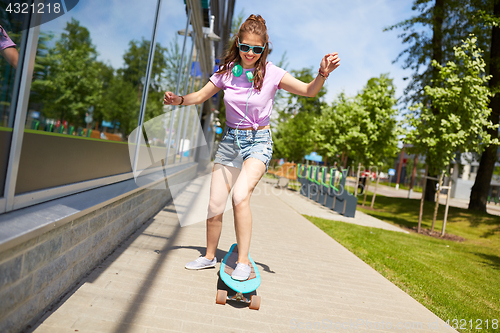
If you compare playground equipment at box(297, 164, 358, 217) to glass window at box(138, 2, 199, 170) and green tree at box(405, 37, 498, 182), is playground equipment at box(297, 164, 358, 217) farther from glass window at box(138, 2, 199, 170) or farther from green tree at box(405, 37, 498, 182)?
glass window at box(138, 2, 199, 170)

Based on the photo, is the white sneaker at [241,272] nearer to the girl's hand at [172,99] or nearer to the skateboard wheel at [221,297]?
the skateboard wheel at [221,297]

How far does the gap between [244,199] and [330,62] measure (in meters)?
1.26

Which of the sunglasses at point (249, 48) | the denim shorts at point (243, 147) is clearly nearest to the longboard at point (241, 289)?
the denim shorts at point (243, 147)

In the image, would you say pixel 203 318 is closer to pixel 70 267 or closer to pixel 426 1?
pixel 70 267

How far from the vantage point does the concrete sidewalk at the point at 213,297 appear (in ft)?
8.47

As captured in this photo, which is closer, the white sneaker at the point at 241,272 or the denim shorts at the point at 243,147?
the white sneaker at the point at 241,272

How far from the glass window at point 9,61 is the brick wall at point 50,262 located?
0.49m

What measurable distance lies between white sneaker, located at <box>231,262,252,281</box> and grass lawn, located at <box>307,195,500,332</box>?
2018mm

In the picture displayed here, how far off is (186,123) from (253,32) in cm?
780

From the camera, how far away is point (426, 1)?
16.2 metres

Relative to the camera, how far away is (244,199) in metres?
3.16

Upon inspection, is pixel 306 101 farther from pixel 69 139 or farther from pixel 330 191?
pixel 69 139

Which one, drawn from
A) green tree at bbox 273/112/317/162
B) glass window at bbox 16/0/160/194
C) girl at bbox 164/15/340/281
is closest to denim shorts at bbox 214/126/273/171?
girl at bbox 164/15/340/281

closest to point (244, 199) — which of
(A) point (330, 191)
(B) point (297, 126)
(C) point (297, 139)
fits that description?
(A) point (330, 191)
